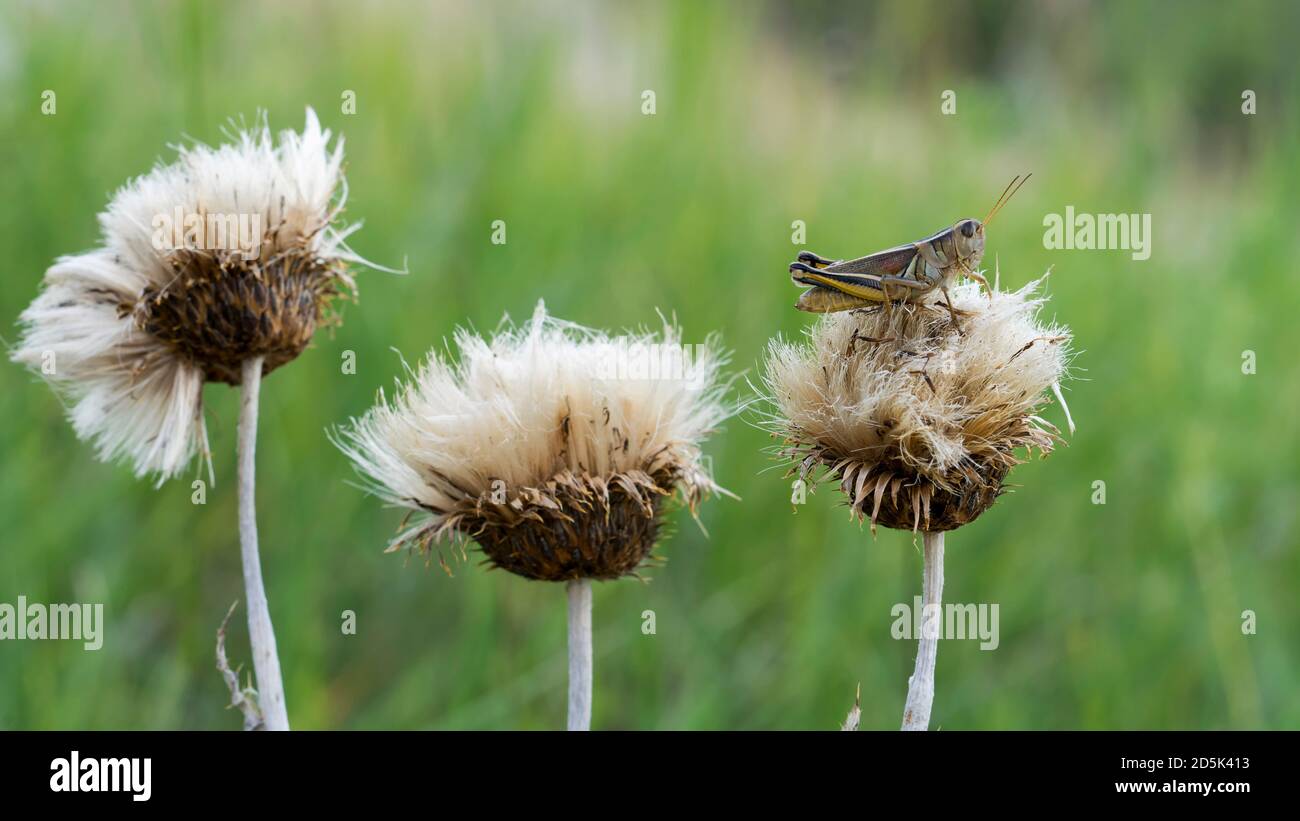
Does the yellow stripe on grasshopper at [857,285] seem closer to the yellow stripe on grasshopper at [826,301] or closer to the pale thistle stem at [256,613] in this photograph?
the yellow stripe on grasshopper at [826,301]

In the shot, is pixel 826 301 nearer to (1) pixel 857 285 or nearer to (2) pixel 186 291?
(1) pixel 857 285

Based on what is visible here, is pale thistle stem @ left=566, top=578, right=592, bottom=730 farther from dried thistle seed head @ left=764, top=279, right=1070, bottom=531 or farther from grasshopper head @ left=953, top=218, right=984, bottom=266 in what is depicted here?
grasshopper head @ left=953, top=218, right=984, bottom=266

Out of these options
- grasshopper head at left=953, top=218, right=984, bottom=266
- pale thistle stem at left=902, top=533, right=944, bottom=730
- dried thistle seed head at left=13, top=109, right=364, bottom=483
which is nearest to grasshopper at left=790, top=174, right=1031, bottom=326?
grasshopper head at left=953, top=218, right=984, bottom=266

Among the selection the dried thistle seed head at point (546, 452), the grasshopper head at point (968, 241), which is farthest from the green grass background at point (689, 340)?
the grasshopper head at point (968, 241)

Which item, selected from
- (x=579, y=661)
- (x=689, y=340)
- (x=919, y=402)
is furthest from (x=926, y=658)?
(x=689, y=340)

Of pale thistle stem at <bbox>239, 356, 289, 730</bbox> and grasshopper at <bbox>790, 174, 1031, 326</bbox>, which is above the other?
grasshopper at <bbox>790, 174, 1031, 326</bbox>

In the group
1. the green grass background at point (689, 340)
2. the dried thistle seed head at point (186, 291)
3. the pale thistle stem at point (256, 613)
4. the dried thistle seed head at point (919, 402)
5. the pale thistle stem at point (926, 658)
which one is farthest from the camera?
the green grass background at point (689, 340)

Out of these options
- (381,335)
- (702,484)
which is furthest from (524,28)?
(702,484)
